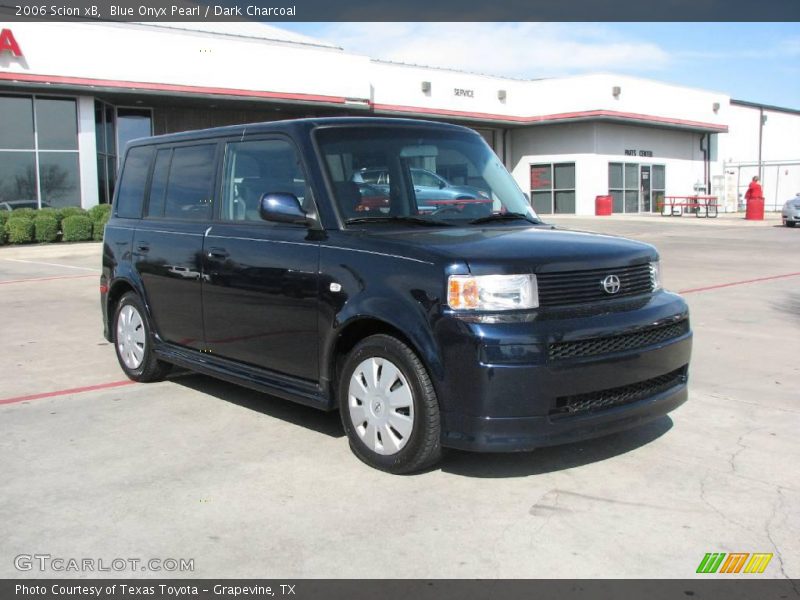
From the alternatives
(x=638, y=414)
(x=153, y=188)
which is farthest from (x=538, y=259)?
(x=153, y=188)

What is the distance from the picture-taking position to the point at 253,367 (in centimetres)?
534

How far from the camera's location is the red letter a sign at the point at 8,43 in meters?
22.6

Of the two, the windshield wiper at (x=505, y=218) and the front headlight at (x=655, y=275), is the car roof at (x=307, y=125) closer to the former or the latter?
the windshield wiper at (x=505, y=218)

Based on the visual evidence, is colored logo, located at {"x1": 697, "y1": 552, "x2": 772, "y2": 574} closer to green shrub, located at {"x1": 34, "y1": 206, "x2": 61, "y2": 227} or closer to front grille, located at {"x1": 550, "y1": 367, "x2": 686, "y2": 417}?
front grille, located at {"x1": 550, "y1": 367, "x2": 686, "y2": 417}

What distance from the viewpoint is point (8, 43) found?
74.3 feet

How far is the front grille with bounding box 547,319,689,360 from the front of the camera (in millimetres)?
4055

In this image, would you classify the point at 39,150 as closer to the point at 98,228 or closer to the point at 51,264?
the point at 98,228

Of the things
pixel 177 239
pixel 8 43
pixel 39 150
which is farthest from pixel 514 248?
pixel 39 150

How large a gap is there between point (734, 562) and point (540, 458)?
141 centimetres

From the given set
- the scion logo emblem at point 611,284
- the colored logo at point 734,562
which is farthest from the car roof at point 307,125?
the colored logo at point 734,562

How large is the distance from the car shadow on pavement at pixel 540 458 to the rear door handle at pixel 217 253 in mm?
1982

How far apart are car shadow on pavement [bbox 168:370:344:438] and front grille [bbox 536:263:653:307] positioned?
1.77 meters

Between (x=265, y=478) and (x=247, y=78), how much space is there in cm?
2455
